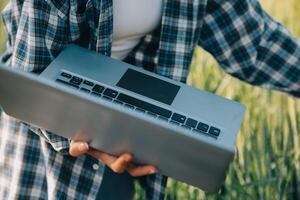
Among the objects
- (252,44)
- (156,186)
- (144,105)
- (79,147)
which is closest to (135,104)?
(144,105)

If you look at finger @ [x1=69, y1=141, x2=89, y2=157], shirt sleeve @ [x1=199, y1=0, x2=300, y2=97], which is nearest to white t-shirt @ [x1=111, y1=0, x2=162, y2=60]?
shirt sleeve @ [x1=199, y1=0, x2=300, y2=97]

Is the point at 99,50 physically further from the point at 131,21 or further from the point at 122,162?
the point at 122,162

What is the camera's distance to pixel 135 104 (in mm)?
949

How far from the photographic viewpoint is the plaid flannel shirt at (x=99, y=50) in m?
1.04

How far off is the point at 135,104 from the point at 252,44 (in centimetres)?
43

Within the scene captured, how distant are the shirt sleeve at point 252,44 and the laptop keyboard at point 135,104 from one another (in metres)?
0.37

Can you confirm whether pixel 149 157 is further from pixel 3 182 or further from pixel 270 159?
pixel 270 159

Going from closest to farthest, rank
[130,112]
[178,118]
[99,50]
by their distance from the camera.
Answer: [130,112], [178,118], [99,50]

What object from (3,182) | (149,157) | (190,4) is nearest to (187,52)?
(190,4)

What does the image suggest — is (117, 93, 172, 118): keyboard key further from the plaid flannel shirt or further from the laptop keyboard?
the plaid flannel shirt

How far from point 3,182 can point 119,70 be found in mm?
406

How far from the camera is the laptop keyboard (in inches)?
36.5

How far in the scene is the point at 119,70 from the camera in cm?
101

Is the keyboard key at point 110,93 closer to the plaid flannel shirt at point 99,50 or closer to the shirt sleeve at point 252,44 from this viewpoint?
the plaid flannel shirt at point 99,50
